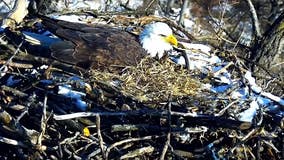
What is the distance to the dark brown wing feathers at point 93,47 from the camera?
4086mm

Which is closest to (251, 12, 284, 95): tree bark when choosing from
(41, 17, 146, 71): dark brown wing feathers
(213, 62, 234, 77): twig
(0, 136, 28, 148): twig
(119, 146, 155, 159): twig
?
(213, 62, 234, 77): twig

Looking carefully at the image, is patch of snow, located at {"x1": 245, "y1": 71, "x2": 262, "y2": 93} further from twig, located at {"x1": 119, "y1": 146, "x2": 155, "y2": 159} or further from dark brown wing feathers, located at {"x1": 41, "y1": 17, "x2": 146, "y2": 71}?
twig, located at {"x1": 119, "y1": 146, "x2": 155, "y2": 159}

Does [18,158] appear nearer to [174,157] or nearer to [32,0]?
[174,157]

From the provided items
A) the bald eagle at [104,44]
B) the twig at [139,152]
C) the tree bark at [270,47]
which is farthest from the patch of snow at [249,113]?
the tree bark at [270,47]

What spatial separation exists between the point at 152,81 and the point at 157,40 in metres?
0.60

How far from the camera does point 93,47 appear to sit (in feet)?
13.8

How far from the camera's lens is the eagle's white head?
4438 millimetres

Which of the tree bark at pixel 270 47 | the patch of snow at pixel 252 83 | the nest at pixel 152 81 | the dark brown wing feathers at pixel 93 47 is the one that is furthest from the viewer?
the tree bark at pixel 270 47

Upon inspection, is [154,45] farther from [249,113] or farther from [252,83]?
[249,113]

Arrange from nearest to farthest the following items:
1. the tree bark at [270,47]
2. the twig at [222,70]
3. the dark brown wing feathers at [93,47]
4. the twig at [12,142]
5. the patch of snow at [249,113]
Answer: the twig at [12,142]
the patch of snow at [249,113]
the dark brown wing feathers at [93,47]
the twig at [222,70]
the tree bark at [270,47]

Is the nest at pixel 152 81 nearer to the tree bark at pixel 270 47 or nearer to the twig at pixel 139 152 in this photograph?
the twig at pixel 139 152

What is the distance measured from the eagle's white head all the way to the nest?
0.16 m

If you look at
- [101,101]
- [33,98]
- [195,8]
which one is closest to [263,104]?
[101,101]

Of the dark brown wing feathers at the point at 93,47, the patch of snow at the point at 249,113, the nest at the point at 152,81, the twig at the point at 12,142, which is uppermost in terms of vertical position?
the dark brown wing feathers at the point at 93,47
